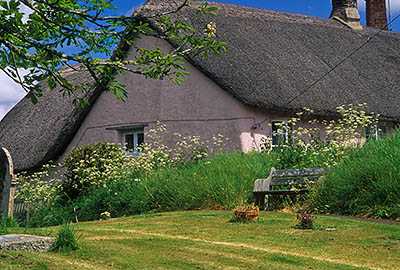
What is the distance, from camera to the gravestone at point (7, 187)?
9.43 metres

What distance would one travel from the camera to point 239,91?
15.9 meters

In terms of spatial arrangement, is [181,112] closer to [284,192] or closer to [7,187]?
[284,192]

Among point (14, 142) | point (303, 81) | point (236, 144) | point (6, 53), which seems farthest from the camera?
point (14, 142)

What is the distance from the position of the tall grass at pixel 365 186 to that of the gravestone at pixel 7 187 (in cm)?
528

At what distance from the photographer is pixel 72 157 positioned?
16.2 metres

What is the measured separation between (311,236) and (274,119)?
9338 mm

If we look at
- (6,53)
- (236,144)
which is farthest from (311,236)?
(236,144)

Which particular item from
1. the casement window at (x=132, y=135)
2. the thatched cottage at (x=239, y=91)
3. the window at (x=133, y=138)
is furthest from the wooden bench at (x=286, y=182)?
the window at (x=133, y=138)

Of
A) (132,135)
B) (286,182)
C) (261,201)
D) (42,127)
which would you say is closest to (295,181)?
(286,182)

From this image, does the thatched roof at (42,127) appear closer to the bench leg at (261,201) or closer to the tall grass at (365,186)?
the bench leg at (261,201)

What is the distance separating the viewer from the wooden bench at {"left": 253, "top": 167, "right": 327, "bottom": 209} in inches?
433

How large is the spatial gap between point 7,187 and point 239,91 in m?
7.93

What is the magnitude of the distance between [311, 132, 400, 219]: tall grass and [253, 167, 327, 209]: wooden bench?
352 millimetres

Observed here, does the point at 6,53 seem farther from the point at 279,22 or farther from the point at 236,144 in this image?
the point at 279,22
